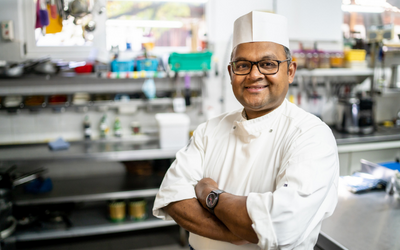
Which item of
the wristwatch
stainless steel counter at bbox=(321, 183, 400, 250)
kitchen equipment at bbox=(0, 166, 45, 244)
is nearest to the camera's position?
the wristwatch

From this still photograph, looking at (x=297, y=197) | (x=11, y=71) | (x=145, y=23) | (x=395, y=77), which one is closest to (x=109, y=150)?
(x=11, y=71)

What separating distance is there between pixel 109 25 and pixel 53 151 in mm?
1528

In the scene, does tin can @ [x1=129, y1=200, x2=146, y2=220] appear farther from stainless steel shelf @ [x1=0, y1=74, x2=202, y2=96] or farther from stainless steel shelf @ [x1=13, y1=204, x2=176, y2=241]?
stainless steel shelf @ [x1=0, y1=74, x2=202, y2=96]

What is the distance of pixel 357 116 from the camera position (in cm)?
348

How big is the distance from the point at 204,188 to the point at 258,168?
23 cm

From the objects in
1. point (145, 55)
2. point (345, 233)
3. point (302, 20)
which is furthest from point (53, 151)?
point (302, 20)

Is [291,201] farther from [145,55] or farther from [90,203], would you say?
[90,203]

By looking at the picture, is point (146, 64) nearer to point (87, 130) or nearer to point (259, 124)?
point (87, 130)

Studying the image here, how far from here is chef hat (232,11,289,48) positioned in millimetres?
1191

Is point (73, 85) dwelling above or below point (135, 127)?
above

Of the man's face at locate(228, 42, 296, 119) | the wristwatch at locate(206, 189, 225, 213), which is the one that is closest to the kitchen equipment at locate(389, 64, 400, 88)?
the man's face at locate(228, 42, 296, 119)

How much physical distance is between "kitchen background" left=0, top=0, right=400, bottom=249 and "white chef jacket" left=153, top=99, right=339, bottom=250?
1628 mm

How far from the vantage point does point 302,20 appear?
354 cm

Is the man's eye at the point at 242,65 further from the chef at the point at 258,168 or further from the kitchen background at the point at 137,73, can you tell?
the kitchen background at the point at 137,73
